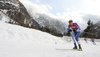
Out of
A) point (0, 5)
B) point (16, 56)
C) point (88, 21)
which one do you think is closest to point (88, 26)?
point (88, 21)

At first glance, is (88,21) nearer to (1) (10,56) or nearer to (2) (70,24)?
(2) (70,24)

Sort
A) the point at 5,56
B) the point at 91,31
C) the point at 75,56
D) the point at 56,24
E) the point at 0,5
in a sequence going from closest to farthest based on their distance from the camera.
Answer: the point at 5,56 < the point at 75,56 < the point at 91,31 < the point at 56,24 < the point at 0,5

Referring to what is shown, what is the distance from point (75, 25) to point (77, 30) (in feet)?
1.37

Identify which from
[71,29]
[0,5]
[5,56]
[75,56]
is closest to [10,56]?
[5,56]

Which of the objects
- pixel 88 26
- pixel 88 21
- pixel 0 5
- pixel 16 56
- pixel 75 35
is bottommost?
pixel 16 56

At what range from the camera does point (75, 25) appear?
587 centimetres

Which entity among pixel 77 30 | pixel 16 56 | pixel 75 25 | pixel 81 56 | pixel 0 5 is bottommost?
pixel 81 56

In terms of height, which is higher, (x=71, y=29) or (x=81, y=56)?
(x=71, y=29)

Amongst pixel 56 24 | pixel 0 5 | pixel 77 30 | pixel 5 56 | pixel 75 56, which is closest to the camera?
pixel 5 56

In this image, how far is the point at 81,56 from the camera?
142 inches

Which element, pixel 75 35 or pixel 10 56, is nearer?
pixel 10 56

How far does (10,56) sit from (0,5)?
222 metres

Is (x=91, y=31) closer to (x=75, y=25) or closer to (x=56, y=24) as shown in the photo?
(x=56, y=24)

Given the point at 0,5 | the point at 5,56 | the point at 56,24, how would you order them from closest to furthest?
the point at 5,56 < the point at 56,24 < the point at 0,5
